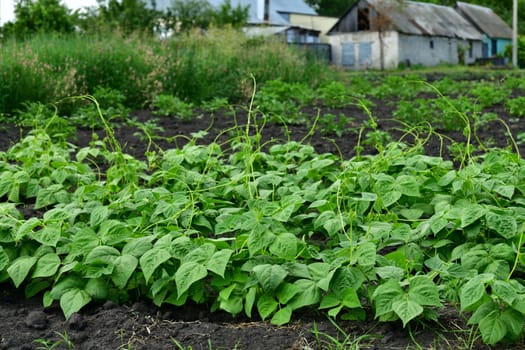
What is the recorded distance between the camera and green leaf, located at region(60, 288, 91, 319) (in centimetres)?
277

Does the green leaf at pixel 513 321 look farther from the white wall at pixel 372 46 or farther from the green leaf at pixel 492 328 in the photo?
the white wall at pixel 372 46

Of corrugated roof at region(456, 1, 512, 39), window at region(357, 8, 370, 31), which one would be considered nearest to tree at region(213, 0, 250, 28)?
window at region(357, 8, 370, 31)

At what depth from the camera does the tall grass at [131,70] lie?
8.88m

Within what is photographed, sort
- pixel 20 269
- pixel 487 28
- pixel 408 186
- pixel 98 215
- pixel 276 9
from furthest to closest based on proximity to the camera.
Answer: pixel 276 9 < pixel 487 28 < pixel 408 186 < pixel 98 215 < pixel 20 269

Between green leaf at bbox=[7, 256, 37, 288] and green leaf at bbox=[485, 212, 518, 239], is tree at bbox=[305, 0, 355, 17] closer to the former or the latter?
green leaf at bbox=[485, 212, 518, 239]

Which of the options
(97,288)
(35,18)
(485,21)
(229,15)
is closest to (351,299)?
(97,288)

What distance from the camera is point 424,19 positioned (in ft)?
127

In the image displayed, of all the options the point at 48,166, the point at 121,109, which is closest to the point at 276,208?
the point at 48,166

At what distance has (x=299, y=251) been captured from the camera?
9.71 ft

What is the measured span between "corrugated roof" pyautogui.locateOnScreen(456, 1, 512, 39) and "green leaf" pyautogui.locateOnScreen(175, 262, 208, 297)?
4417 centimetres

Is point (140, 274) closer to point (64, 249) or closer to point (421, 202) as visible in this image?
point (64, 249)

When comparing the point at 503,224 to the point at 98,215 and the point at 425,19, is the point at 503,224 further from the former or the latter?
the point at 425,19

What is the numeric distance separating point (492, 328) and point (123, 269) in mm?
1466

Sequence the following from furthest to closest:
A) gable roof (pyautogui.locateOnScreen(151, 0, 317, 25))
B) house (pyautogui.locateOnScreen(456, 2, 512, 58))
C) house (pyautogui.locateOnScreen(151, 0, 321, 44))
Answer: gable roof (pyautogui.locateOnScreen(151, 0, 317, 25)) < house (pyautogui.locateOnScreen(456, 2, 512, 58)) < house (pyautogui.locateOnScreen(151, 0, 321, 44))
